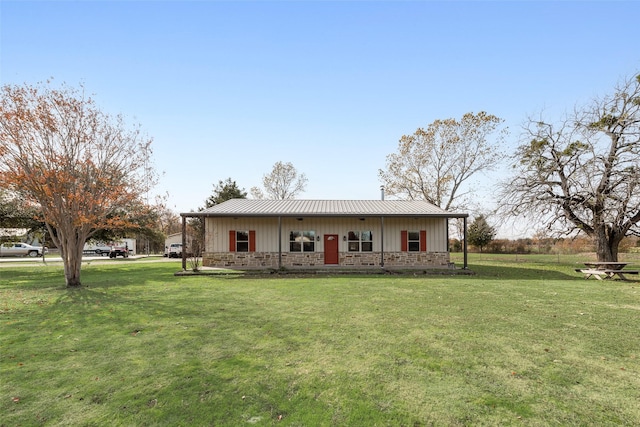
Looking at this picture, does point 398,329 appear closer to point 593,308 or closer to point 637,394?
point 637,394

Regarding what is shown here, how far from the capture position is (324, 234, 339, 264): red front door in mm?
19047

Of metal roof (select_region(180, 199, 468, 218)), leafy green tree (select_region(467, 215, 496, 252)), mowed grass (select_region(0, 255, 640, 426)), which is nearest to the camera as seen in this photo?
mowed grass (select_region(0, 255, 640, 426))

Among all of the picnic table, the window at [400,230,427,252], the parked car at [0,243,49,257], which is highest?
the window at [400,230,427,252]

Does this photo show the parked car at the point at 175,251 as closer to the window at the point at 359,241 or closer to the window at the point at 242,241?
the window at the point at 242,241

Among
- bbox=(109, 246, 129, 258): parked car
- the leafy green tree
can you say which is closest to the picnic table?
the leafy green tree

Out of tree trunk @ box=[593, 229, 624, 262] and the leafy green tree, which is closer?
tree trunk @ box=[593, 229, 624, 262]

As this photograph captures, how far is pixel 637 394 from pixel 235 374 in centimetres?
434

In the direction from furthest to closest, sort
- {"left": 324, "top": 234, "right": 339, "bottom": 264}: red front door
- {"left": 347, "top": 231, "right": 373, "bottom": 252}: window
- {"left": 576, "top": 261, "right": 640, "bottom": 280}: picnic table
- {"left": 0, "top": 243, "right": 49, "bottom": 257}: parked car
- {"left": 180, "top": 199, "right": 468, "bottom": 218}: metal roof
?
{"left": 0, "top": 243, "right": 49, "bottom": 257}: parked car → {"left": 347, "top": 231, "right": 373, "bottom": 252}: window → {"left": 324, "top": 234, "right": 339, "bottom": 264}: red front door → {"left": 180, "top": 199, "right": 468, "bottom": 218}: metal roof → {"left": 576, "top": 261, "right": 640, "bottom": 280}: picnic table

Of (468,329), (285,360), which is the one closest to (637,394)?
(468,329)

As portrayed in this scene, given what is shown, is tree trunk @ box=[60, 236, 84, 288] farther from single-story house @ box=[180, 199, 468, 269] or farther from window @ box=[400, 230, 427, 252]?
window @ box=[400, 230, 427, 252]

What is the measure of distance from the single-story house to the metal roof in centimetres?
10

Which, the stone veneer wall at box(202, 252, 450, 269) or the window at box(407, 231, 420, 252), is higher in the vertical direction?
the window at box(407, 231, 420, 252)

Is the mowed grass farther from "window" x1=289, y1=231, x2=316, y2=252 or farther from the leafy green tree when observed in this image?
the leafy green tree

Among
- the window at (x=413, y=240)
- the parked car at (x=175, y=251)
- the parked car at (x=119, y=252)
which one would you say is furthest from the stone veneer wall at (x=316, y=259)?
the parked car at (x=119, y=252)
